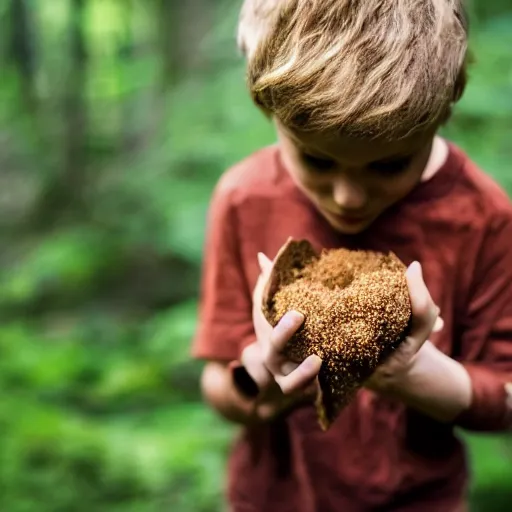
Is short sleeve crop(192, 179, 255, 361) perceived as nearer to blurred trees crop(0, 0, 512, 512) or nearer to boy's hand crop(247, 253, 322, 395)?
boy's hand crop(247, 253, 322, 395)

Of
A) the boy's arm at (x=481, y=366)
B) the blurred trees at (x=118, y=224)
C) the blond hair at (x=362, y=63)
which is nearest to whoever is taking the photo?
the blond hair at (x=362, y=63)

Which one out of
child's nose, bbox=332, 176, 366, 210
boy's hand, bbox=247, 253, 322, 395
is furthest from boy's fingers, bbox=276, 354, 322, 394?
child's nose, bbox=332, 176, 366, 210

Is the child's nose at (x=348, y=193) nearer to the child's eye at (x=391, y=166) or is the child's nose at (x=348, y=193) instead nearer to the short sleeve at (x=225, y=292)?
the child's eye at (x=391, y=166)

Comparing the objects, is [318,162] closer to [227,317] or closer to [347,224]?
[347,224]

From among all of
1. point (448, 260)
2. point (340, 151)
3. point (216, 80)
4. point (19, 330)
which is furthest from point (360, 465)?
point (19, 330)

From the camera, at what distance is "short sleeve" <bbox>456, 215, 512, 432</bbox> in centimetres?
60

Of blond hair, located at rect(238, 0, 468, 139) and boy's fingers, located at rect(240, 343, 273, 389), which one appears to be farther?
boy's fingers, located at rect(240, 343, 273, 389)

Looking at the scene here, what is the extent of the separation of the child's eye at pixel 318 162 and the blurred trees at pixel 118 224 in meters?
0.67

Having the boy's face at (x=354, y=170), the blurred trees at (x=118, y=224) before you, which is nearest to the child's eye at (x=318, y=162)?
the boy's face at (x=354, y=170)

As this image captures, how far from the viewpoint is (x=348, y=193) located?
52 cm

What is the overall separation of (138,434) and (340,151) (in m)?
1.07

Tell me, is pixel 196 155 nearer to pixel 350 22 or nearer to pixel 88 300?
pixel 88 300

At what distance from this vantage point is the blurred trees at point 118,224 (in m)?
1.36

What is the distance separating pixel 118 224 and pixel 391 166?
1.24m
